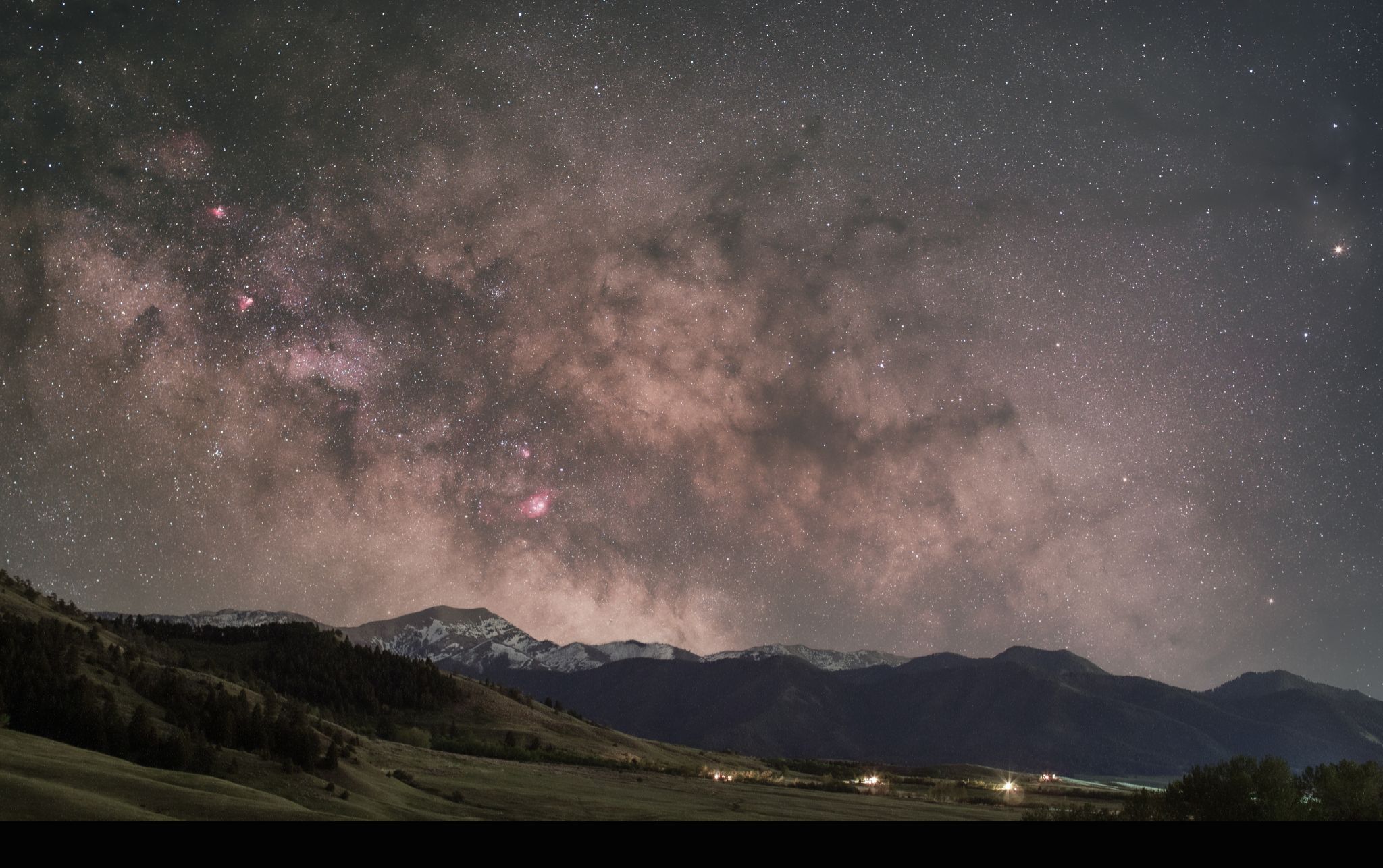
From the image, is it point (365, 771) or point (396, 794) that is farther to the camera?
point (365, 771)

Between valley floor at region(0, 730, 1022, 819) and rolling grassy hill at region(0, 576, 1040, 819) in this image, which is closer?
valley floor at region(0, 730, 1022, 819)

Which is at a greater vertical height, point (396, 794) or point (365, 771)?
point (365, 771)

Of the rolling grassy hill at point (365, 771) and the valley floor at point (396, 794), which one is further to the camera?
the rolling grassy hill at point (365, 771)
